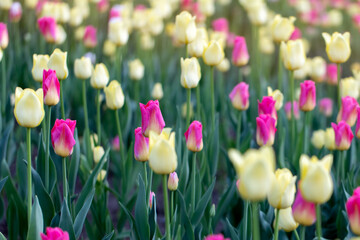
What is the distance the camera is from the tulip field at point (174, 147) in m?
1.33

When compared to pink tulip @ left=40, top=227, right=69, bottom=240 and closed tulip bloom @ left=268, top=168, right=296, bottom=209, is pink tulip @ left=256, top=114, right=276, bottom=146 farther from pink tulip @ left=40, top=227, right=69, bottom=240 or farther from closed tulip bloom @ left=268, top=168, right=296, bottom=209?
pink tulip @ left=40, top=227, right=69, bottom=240

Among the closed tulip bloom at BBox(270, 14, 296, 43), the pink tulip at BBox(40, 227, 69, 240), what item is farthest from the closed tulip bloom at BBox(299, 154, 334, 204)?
the closed tulip bloom at BBox(270, 14, 296, 43)

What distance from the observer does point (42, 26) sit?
269 cm

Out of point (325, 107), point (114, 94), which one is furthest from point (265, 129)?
point (325, 107)

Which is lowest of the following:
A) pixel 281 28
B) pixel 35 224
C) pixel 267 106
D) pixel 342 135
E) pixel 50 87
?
pixel 35 224

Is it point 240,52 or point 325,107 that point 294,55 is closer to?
point 240,52

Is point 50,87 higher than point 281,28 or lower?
lower

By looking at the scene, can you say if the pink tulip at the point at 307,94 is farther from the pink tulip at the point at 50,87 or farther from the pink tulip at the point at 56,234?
the pink tulip at the point at 56,234

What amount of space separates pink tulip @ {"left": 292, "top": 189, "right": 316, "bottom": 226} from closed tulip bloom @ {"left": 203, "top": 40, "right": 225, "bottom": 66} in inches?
35.8

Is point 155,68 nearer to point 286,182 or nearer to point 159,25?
point 159,25

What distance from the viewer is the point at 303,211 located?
51.1 inches

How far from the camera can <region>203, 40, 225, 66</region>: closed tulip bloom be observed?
6.84ft

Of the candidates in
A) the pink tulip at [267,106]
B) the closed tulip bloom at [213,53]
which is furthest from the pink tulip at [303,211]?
the closed tulip bloom at [213,53]

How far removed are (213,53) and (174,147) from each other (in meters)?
0.52
